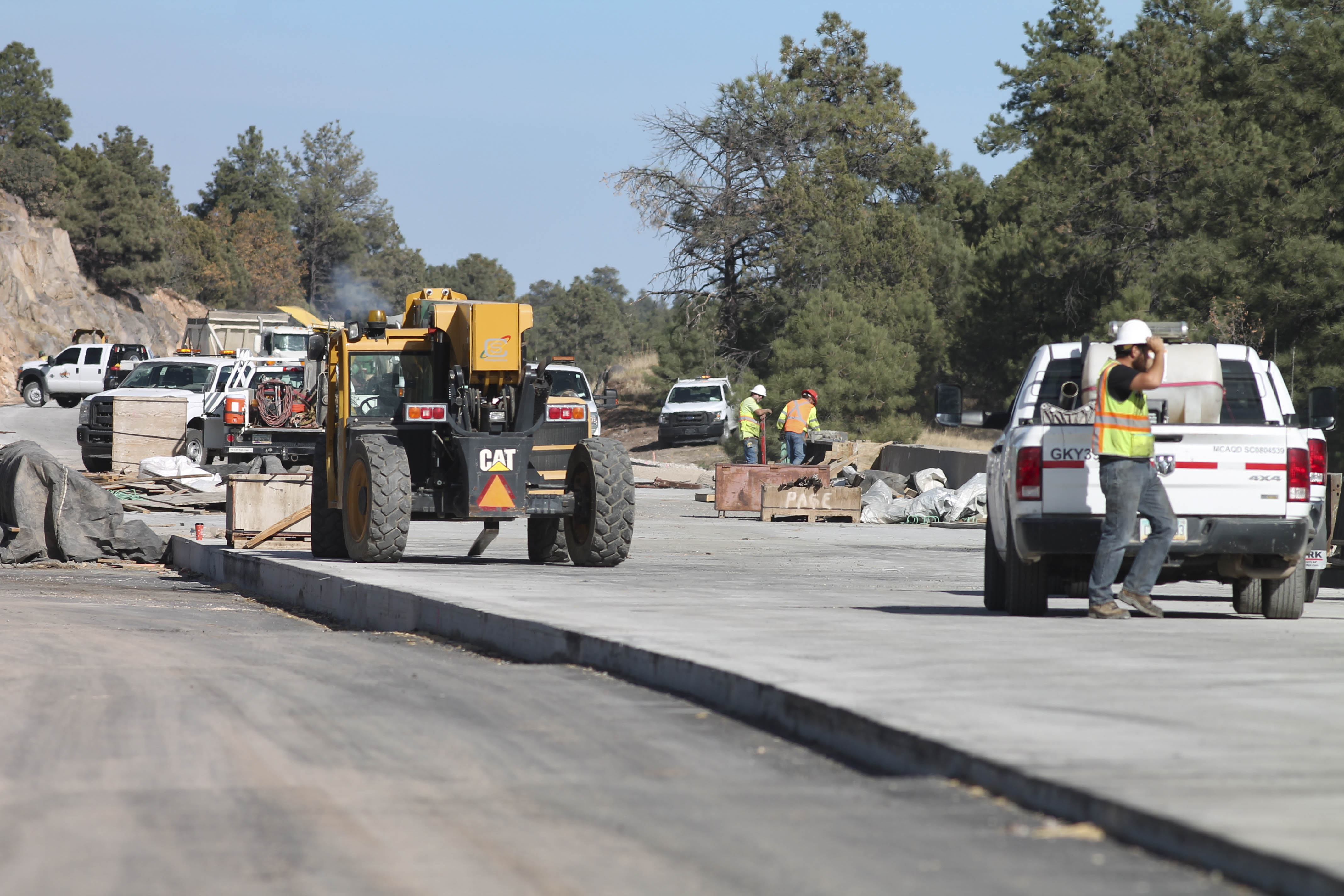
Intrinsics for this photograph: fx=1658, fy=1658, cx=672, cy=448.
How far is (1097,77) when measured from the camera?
141 ft

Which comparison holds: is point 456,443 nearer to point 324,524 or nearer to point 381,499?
point 381,499

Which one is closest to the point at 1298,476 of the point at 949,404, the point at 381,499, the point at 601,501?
the point at 949,404

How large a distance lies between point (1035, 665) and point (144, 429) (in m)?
27.5

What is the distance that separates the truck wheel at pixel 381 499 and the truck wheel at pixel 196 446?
18.2 metres

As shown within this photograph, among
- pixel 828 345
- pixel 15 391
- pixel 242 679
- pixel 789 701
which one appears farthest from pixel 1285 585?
pixel 15 391

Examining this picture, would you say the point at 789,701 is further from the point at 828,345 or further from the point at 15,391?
the point at 15,391

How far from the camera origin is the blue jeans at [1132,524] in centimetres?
992

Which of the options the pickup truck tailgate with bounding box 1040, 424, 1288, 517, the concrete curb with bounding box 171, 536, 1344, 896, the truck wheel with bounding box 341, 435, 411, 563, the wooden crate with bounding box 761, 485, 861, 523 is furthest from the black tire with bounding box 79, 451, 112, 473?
the pickup truck tailgate with bounding box 1040, 424, 1288, 517

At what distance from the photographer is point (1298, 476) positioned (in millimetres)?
10258

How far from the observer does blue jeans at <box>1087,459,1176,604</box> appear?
391 inches

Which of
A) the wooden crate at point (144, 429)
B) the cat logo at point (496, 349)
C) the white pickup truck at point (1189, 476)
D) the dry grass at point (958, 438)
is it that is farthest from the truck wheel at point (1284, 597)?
the dry grass at point (958, 438)

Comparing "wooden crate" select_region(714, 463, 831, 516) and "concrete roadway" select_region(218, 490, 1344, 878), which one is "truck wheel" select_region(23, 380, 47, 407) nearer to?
"wooden crate" select_region(714, 463, 831, 516)

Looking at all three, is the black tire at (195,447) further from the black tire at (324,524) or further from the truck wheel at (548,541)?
the truck wheel at (548,541)

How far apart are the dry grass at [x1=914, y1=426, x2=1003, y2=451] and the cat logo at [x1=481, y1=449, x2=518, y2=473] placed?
2818 centimetres
